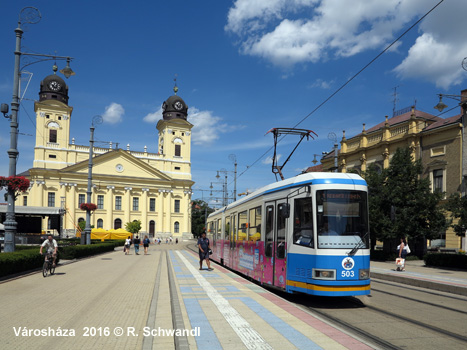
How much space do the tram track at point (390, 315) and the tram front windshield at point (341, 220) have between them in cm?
153

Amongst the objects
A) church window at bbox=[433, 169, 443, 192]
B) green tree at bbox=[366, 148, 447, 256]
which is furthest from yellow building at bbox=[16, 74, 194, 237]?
church window at bbox=[433, 169, 443, 192]

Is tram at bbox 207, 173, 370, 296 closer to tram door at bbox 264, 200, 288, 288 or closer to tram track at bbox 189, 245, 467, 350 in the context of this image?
tram door at bbox 264, 200, 288, 288

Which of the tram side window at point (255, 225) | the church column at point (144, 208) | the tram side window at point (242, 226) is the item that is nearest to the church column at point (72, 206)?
the church column at point (144, 208)

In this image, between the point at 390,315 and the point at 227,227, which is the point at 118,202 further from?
the point at 390,315

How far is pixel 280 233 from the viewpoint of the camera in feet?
37.8

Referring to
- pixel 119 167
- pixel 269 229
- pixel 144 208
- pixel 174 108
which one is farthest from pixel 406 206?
pixel 174 108

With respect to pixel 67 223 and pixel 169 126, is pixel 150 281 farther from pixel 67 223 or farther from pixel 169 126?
pixel 169 126

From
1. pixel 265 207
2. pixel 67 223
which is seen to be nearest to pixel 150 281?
pixel 265 207

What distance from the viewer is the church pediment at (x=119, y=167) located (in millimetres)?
79688

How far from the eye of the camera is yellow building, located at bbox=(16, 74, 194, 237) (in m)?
77.4

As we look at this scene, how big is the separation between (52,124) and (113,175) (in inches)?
549

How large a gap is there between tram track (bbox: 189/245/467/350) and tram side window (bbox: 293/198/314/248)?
156cm

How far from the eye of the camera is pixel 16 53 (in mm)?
16734

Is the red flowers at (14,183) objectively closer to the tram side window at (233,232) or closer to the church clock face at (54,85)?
the tram side window at (233,232)
